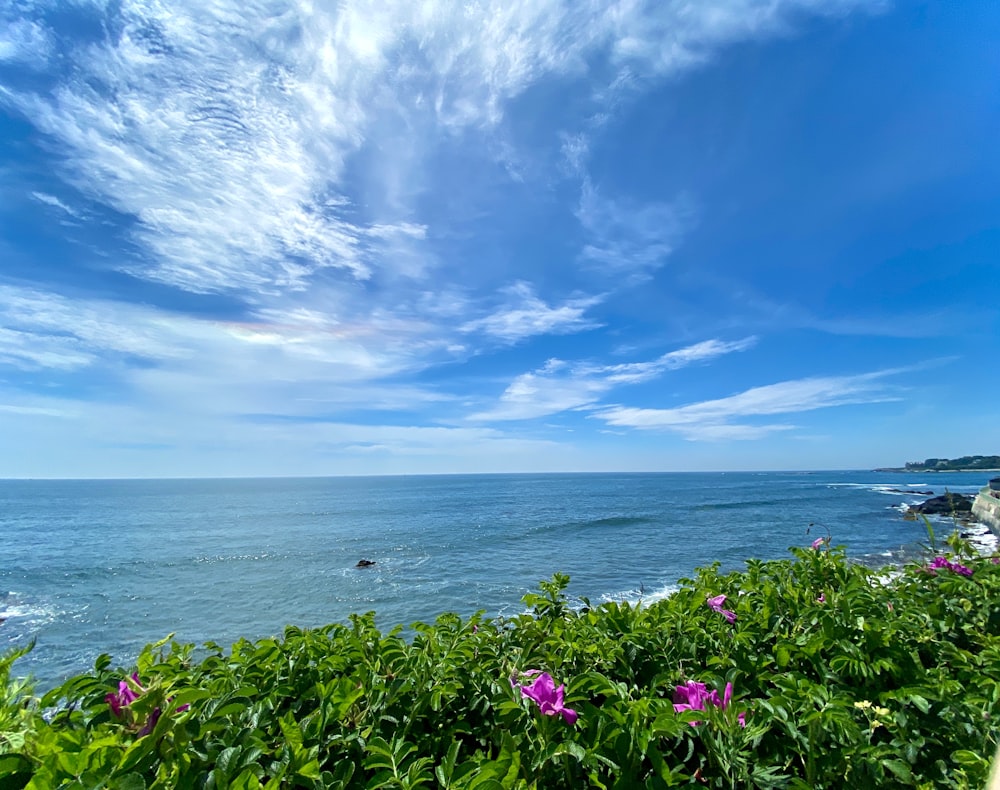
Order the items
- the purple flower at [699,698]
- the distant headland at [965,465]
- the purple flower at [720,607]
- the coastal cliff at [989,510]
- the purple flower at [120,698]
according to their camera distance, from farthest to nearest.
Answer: the distant headland at [965,465] → the coastal cliff at [989,510] → the purple flower at [720,607] → the purple flower at [699,698] → the purple flower at [120,698]

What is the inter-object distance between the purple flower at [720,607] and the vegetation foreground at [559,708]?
0.8 inches

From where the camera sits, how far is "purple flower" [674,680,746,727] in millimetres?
1636

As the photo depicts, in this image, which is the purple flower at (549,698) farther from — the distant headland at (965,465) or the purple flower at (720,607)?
the distant headland at (965,465)

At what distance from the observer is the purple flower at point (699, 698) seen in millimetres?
1636

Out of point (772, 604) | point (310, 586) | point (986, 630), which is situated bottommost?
point (310, 586)

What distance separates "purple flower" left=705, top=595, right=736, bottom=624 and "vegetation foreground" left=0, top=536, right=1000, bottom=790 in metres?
0.02

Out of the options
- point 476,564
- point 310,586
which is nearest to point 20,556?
point 310,586

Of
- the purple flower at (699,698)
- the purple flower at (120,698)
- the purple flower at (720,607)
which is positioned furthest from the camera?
the purple flower at (720,607)

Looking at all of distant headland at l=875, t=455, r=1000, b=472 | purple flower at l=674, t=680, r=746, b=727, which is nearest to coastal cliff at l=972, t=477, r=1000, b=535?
purple flower at l=674, t=680, r=746, b=727

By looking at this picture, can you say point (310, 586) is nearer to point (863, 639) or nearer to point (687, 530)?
point (863, 639)

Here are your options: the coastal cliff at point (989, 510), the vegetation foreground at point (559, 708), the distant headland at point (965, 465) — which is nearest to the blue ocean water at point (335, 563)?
the vegetation foreground at point (559, 708)

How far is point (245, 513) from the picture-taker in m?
70.1

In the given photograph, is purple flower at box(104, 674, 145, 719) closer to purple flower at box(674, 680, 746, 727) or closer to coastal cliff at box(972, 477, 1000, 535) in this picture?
purple flower at box(674, 680, 746, 727)

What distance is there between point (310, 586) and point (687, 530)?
30.8 metres
